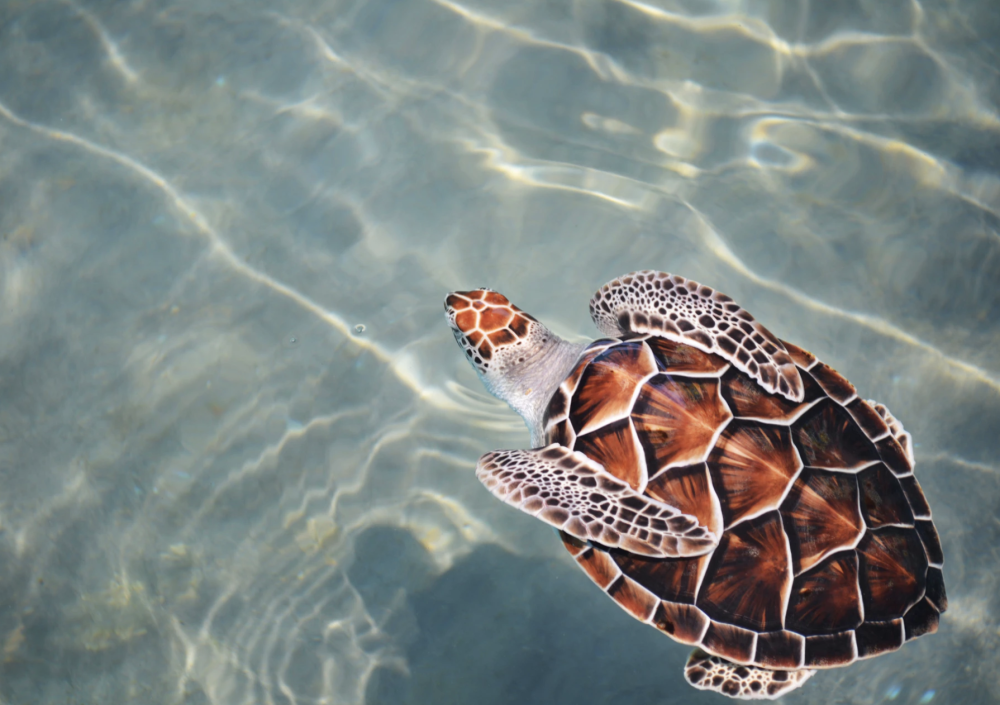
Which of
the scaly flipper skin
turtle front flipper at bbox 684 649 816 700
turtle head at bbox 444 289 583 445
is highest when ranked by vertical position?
the scaly flipper skin

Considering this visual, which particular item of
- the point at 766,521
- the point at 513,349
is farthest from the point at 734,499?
the point at 513,349

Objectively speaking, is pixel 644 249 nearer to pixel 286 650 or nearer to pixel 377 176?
pixel 377 176

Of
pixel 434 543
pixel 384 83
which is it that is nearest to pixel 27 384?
pixel 434 543

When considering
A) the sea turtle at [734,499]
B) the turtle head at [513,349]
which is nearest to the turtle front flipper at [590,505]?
the sea turtle at [734,499]

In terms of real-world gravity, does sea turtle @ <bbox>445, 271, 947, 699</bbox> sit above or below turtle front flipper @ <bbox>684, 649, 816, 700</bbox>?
above

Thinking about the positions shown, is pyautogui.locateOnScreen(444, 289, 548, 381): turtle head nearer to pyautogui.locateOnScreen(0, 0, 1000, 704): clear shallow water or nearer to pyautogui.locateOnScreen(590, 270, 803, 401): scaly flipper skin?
pyautogui.locateOnScreen(590, 270, 803, 401): scaly flipper skin

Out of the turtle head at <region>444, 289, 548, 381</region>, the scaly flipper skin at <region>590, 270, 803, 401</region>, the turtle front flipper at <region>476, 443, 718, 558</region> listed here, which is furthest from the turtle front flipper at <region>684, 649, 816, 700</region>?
the turtle head at <region>444, 289, 548, 381</region>
